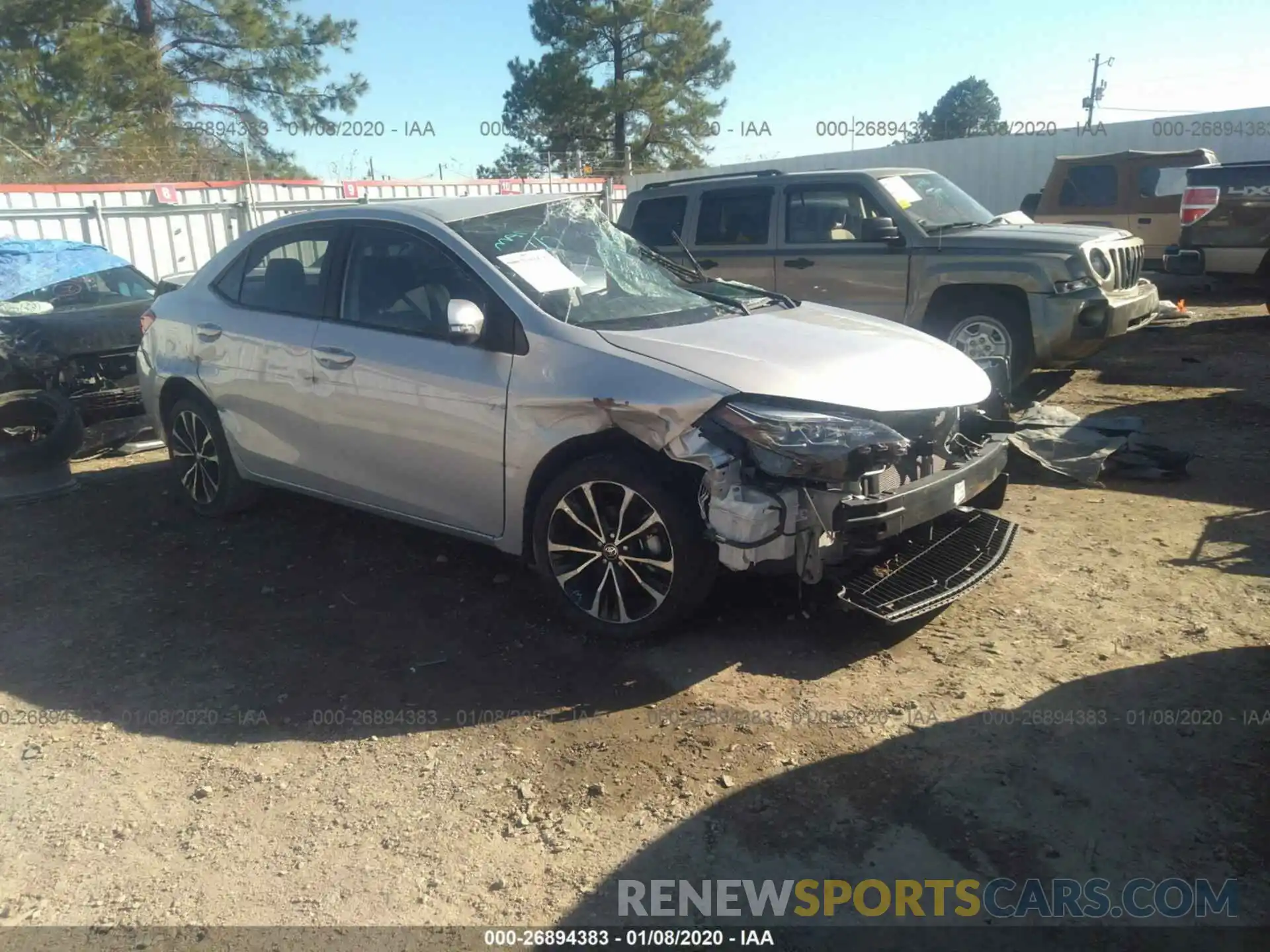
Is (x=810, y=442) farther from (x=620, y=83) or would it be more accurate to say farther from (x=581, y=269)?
(x=620, y=83)

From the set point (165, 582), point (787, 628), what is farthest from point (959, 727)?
point (165, 582)

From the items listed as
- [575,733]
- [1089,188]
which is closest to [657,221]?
[575,733]

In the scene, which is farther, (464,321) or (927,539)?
(927,539)

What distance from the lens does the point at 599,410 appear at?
12.9 feet

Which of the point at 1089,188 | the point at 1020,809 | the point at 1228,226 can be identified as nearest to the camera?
the point at 1020,809

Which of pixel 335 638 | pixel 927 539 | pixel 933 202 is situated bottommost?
pixel 335 638

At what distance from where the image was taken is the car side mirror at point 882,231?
8.00 meters

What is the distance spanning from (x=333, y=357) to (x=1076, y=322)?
569cm

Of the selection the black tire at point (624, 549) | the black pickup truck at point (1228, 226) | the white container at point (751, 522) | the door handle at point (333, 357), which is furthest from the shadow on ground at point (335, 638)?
the black pickup truck at point (1228, 226)

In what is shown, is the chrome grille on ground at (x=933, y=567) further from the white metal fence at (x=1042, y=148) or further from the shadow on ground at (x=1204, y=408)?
the white metal fence at (x=1042, y=148)

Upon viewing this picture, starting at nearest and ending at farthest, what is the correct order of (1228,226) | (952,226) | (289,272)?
(289,272) < (952,226) < (1228,226)

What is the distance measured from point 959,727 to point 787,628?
96 cm

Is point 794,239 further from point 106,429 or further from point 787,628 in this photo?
point 106,429

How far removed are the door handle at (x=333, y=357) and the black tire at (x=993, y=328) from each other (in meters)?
5.16
